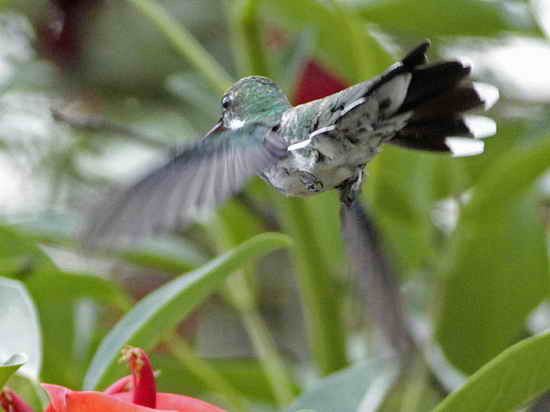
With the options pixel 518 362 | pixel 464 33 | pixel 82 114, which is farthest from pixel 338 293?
pixel 82 114

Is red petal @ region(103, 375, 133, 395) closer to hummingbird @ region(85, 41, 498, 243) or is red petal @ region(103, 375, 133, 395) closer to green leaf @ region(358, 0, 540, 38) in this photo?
hummingbird @ region(85, 41, 498, 243)

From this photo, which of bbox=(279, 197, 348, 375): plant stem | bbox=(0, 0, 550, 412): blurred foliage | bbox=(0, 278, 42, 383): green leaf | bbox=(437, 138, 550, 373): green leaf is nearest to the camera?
bbox=(0, 278, 42, 383): green leaf

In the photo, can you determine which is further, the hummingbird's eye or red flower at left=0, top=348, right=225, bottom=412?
the hummingbird's eye

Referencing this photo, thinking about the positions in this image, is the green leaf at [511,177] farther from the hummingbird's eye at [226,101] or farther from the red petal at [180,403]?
the red petal at [180,403]

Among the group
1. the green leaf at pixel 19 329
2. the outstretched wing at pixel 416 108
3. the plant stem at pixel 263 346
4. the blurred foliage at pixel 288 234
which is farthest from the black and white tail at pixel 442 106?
the plant stem at pixel 263 346

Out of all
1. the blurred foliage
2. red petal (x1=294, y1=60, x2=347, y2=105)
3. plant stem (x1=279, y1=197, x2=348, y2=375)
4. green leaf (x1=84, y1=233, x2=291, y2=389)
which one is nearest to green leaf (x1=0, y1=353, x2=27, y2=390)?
the blurred foliage

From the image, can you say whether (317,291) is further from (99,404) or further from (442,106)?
(99,404)

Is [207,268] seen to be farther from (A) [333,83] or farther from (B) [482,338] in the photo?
(A) [333,83]

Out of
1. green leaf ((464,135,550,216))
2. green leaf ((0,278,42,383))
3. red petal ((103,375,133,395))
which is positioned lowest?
red petal ((103,375,133,395))
